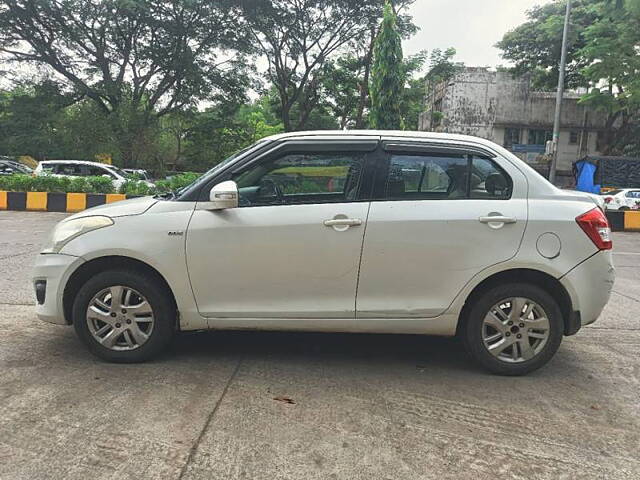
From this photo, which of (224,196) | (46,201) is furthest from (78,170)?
(224,196)

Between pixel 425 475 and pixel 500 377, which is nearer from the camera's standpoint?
pixel 425 475

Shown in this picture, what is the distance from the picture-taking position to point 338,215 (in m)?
3.53

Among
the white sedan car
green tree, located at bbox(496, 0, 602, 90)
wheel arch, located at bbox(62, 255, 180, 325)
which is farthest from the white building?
wheel arch, located at bbox(62, 255, 180, 325)

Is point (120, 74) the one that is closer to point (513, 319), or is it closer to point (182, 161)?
point (182, 161)

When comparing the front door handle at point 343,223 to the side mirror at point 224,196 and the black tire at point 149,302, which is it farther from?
the black tire at point 149,302

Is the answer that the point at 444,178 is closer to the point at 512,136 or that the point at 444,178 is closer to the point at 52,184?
the point at 52,184

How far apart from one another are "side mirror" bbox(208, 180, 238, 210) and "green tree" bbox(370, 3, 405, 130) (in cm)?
1970

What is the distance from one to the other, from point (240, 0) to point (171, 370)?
24.3 metres

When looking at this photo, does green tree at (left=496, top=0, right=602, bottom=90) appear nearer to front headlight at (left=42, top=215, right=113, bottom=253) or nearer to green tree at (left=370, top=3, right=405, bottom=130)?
green tree at (left=370, top=3, right=405, bottom=130)

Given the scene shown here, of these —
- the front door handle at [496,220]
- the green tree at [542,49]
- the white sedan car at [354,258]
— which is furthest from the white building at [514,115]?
the front door handle at [496,220]

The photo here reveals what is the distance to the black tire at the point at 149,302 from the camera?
357 cm

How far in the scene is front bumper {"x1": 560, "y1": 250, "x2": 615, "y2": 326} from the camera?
3541 millimetres

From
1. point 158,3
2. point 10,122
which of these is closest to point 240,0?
point 158,3

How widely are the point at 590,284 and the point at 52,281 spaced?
368cm
